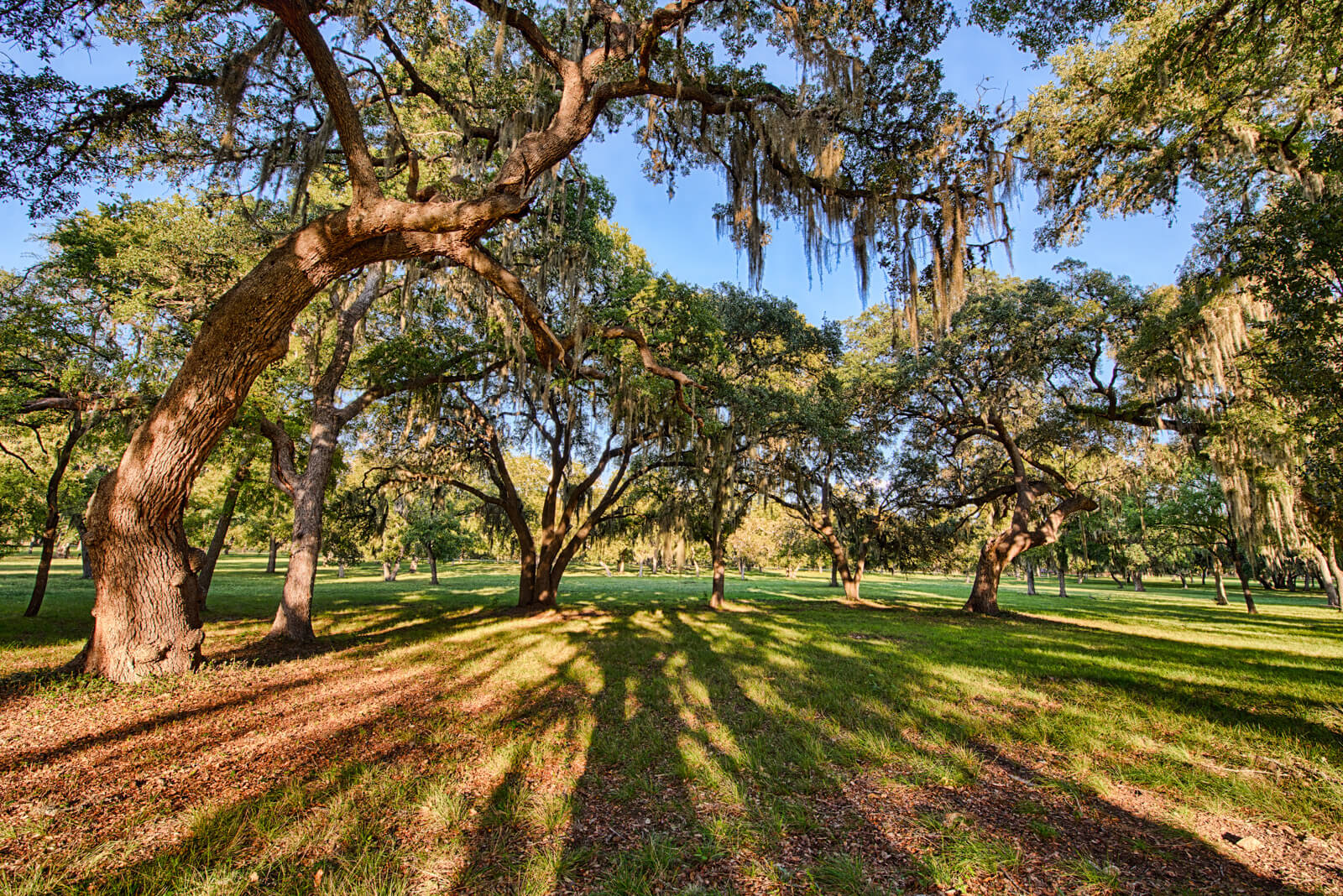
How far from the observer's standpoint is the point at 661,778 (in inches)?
134

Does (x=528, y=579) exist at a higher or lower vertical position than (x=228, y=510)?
lower

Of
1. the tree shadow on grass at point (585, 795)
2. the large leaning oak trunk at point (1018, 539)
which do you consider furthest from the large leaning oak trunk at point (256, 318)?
the large leaning oak trunk at point (1018, 539)

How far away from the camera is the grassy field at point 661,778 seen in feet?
7.71

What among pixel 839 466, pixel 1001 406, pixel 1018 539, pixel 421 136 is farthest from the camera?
pixel 839 466

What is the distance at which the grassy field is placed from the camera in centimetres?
235

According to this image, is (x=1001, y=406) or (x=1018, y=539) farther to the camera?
(x=1018, y=539)

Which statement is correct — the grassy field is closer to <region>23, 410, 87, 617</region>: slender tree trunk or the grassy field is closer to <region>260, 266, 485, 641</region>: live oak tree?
<region>260, 266, 485, 641</region>: live oak tree

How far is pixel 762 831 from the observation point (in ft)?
8.97

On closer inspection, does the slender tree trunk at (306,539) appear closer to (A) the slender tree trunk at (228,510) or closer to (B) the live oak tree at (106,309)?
(B) the live oak tree at (106,309)

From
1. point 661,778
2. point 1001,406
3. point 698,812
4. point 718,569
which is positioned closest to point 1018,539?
point 1001,406

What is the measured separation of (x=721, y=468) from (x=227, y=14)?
1097 centimetres

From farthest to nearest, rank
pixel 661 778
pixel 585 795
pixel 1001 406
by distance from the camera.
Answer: pixel 1001 406 < pixel 661 778 < pixel 585 795

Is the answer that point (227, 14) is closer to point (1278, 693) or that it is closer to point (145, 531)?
point (145, 531)

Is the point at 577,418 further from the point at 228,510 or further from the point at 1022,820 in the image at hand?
the point at 1022,820
